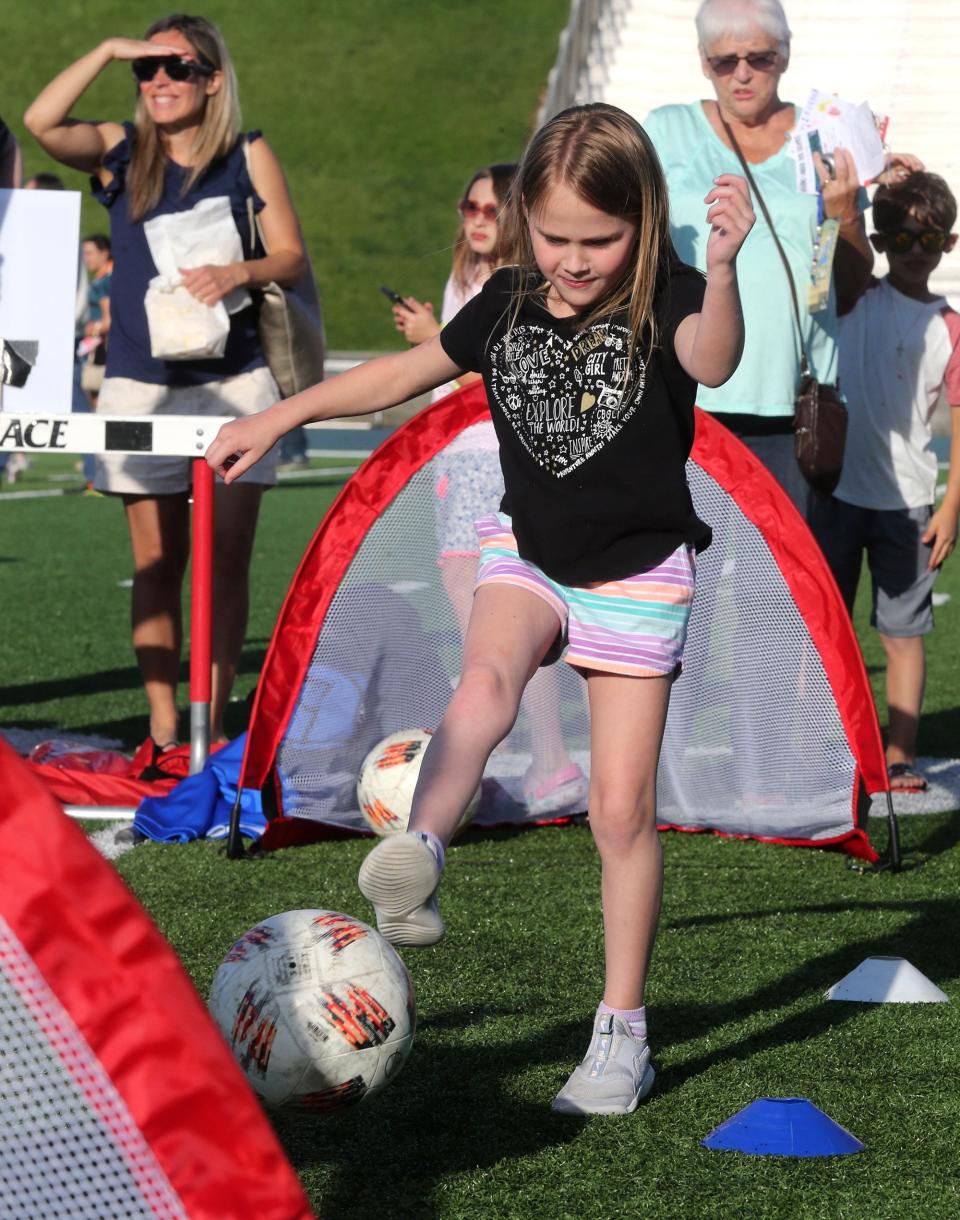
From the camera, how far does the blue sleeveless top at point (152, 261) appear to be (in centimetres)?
541

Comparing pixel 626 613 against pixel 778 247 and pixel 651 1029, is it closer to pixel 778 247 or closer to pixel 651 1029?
pixel 651 1029

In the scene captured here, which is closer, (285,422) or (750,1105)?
(750,1105)

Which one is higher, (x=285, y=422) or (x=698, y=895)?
(x=285, y=422)

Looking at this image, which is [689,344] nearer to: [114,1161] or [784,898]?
[114,1161]

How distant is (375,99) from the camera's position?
1647 inches

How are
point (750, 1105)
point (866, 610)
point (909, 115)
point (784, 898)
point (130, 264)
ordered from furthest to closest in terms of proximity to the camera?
point (909, 115), point (866, 610), point (130, 264), point (784, 898), point (750, 1105)

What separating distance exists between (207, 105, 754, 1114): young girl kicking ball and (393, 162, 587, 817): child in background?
4.15 ft

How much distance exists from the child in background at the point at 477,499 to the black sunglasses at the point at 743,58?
0.68 metres

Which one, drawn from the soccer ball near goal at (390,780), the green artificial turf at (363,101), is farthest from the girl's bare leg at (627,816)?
the green artificial turf at (363,101)

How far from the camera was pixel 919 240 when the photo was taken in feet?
17.8

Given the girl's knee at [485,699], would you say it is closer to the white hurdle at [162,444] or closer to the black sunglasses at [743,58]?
the white hurdle at [162,444]

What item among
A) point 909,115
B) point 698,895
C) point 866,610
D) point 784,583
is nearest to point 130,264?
point 784,583

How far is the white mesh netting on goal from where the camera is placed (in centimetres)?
478

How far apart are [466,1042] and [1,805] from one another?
167 cm
